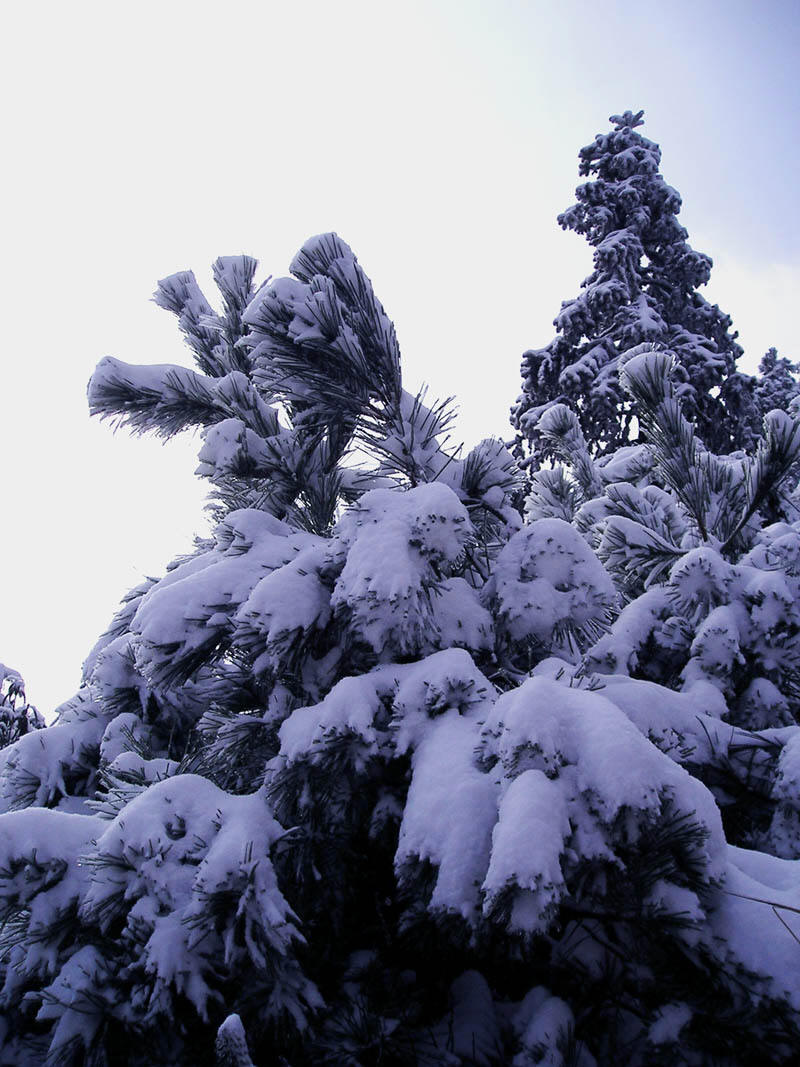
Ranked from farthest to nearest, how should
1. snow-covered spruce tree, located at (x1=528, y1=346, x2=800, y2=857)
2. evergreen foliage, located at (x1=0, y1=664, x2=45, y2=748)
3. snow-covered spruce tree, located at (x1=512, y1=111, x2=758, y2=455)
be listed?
Result: snow-covered spruce tree, located at (x1=512, y1=111, x2=758, y2=455) < evergreen foliage, located at (x1=0, y1=664, x2=45, y2=748) < snow-covered spruce tree, located at (x1=528, y1=346, x2=800, y2=857)

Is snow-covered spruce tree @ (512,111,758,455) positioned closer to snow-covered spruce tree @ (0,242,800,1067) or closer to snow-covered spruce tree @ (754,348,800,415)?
snow-covered spruce tree @ (754,348,800,415)

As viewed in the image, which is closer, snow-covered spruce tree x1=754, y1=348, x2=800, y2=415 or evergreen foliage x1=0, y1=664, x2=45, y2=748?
evergreen foliage x1=0, y1=664, x2=45, y2=748

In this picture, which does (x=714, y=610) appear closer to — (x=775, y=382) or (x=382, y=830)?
(x=382, y=830)

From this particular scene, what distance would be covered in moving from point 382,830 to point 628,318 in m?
14.2

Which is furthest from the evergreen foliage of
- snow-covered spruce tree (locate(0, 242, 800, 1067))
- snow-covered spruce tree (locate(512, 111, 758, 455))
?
snow-covered spruce tree (locate(512, 111, 758, 455))

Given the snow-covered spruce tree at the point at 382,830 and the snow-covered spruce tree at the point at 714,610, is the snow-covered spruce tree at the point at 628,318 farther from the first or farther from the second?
the snow-covered spruce tree at the point at 382,830

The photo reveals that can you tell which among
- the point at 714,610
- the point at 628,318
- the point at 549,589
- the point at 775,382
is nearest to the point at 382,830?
the point at 549,589

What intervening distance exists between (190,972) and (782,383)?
21963 millimetres

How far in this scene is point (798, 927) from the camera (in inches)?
49.9

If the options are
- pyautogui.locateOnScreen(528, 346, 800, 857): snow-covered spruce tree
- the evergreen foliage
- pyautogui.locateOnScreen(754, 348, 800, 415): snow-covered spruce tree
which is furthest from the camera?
pyautogui.locateOnScreen(754, 348, 800, 415): snow-covered spruce tree

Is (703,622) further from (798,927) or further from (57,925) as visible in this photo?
(57,925)

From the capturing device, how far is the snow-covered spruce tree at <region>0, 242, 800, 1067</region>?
4.17 feet

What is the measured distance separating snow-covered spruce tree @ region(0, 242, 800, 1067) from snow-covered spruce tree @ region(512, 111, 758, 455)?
11455 millimetres

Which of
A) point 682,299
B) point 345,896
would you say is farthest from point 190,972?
point 682,299
